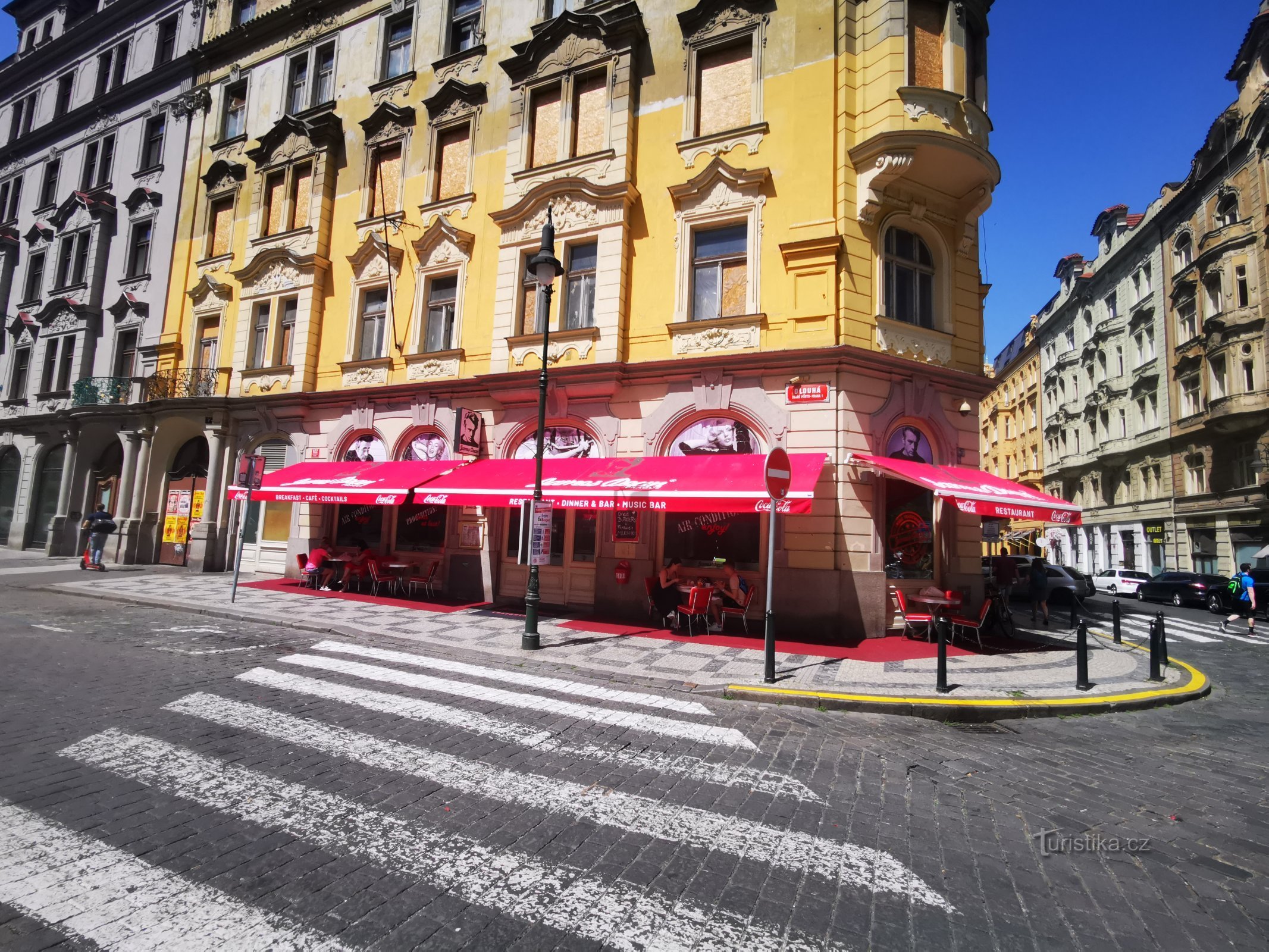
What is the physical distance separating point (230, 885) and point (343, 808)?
910 millimetres

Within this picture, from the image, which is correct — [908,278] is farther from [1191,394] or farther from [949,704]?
[1191,394]

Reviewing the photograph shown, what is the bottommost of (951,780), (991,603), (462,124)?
(951,780)

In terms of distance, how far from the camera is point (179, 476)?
21219 millimetres

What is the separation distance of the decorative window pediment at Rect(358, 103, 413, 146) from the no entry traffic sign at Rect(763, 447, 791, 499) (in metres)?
15.8

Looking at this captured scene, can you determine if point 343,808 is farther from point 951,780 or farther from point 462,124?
point 462,124

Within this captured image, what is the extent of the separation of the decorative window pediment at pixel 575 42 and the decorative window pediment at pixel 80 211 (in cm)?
2002

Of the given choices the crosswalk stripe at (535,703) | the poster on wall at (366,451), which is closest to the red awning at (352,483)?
the poster on wall at (366,451)

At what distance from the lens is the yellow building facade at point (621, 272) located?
39.7 feet

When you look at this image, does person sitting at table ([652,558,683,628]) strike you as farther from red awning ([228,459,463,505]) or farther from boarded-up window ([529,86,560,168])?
boarded-up window ([529,86,560,168])

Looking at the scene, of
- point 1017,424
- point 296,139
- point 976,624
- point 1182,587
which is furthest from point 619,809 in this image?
point 1017,424

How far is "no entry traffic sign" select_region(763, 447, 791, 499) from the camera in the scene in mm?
8406

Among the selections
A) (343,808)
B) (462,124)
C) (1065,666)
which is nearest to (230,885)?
(343,808)

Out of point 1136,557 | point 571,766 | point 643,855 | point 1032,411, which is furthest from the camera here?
point 1032,411

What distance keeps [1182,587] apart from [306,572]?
101ft
